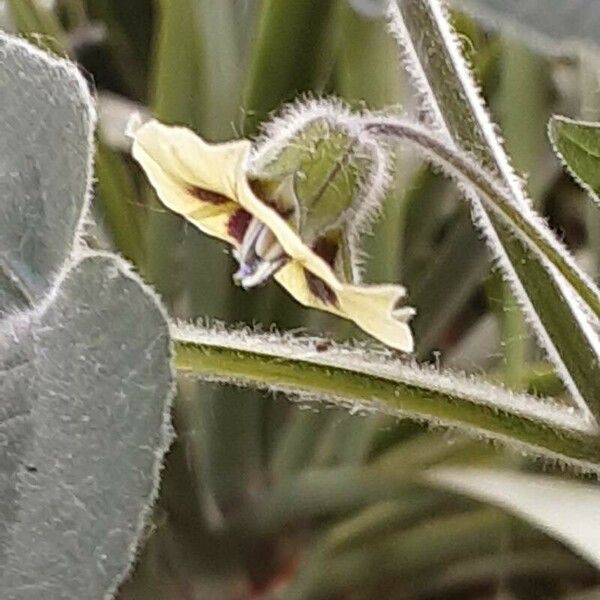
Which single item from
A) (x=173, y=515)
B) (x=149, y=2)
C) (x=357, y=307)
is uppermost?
(x=357, y=307)

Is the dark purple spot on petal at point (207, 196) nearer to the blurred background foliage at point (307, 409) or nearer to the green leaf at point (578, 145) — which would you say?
the green leaf at point (578, 145)

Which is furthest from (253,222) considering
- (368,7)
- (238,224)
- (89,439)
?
(368,7)

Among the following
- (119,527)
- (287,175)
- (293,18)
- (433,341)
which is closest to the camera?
(119,527)

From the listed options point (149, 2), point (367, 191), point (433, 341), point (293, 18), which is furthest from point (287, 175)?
Result: point (149, 2)

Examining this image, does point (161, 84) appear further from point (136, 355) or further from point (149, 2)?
point (136, 355)

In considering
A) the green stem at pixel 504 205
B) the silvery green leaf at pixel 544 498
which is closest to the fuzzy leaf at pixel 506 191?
the green stem at pixel 504 205

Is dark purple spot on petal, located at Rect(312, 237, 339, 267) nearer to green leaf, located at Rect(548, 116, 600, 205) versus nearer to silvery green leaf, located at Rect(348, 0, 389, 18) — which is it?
green leaf, located at Rect(548, 116, 600, 205)
